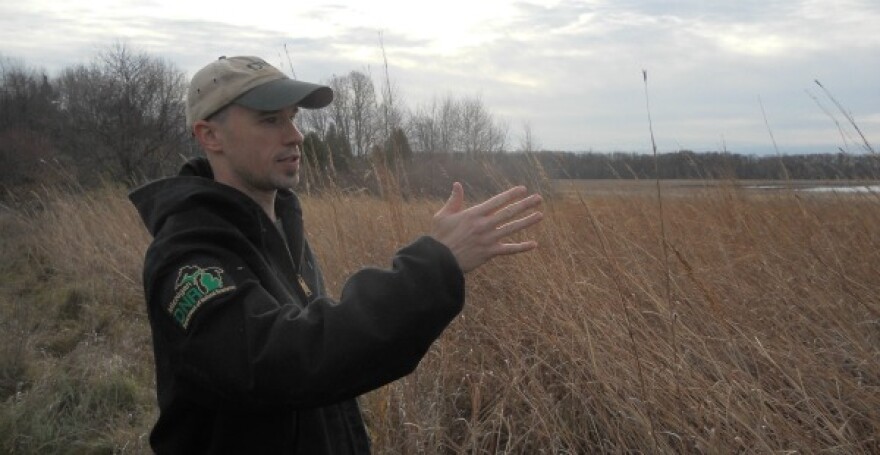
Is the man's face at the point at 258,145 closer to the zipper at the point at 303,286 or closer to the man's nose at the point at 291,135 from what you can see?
the man's nose at the point at 291,135

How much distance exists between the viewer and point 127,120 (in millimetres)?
21188

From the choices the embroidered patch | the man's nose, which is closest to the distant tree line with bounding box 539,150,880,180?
the man's nose

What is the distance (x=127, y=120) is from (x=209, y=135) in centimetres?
2102

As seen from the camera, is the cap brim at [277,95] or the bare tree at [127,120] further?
the bare tree at [127,120]

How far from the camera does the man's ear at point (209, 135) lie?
1.82 meters

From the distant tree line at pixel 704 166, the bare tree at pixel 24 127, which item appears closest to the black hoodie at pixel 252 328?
the distant tree line at pixel 704 166

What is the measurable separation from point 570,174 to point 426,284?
356 centimetres

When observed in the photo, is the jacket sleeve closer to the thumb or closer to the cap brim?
the thumb

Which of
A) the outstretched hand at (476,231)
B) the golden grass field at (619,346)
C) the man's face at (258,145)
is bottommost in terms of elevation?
the golden grass field at (619,346)

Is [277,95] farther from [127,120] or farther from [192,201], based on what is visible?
[127,120]

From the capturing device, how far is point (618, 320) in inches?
129

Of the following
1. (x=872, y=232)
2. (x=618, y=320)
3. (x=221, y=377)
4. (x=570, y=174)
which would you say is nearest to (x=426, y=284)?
(x=221, y=377)

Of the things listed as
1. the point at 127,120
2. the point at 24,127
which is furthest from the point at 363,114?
the point at 24,127

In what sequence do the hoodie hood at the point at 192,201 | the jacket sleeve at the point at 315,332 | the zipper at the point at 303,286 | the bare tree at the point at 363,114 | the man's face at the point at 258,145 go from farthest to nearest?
1. the bare tree at the point at 363,114
2. the zipper at the point at 303,286
3. the man's face at the point at 258,145
4. the hoodie hood at the point at 192,201
5. the jacket sleeve at the point at 315,332
